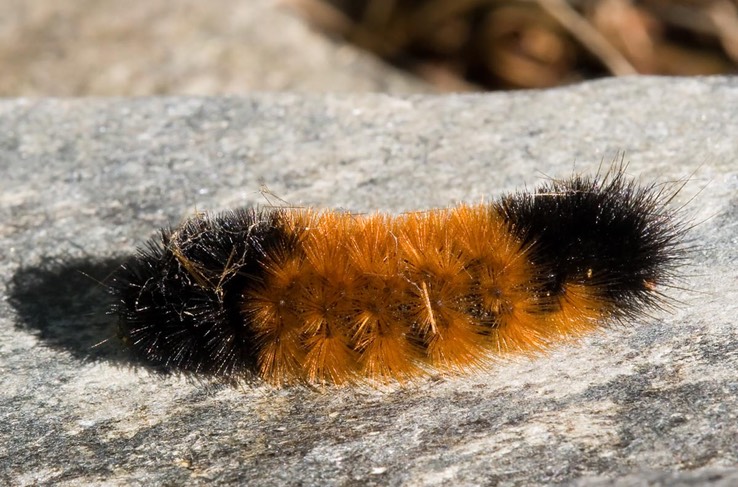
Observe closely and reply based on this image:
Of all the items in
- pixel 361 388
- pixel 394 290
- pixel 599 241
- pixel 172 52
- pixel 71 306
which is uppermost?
pixel 172 52

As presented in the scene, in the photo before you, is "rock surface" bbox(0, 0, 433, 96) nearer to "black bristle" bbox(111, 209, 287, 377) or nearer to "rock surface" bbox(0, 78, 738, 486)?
"rock surface" bbox(0, 78, 738, 486)

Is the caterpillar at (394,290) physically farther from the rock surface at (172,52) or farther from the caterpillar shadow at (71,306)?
the rock surface at (172,52)

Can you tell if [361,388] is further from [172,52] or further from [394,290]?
[172,52]

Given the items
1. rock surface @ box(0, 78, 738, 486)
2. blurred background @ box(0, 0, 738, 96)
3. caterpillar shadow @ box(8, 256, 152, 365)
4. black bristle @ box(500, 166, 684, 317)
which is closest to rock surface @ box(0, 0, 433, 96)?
blurred background @ box(0, 0, 738, 96)

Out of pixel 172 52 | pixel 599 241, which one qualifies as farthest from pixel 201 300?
pixel 172 52

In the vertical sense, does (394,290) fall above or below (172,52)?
below

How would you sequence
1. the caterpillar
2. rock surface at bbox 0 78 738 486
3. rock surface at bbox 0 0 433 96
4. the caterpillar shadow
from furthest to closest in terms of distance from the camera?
rock surface at bbox 0 0 433 96 → the caterpillar shadow → the caterpillar → rock surface at bbox 0 78 738 486

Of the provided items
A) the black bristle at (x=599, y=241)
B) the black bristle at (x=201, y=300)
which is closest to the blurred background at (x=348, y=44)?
the black bristle at (x=201, y=300)

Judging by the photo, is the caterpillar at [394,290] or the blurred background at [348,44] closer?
the caterpillar at [394,290]
